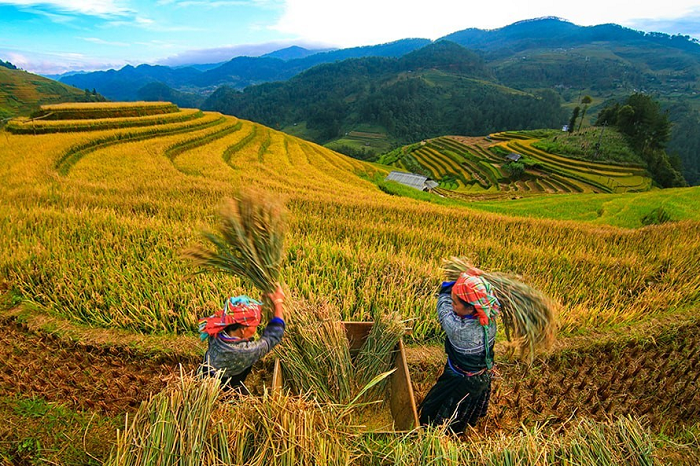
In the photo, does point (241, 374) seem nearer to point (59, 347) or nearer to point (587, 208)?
point (59, 347)

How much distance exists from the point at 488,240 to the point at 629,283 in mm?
2084

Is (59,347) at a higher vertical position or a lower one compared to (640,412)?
higher

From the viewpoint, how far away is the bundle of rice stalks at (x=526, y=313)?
2.33m

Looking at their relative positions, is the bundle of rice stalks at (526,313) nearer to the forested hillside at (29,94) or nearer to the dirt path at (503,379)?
the dirt path at (503,379)

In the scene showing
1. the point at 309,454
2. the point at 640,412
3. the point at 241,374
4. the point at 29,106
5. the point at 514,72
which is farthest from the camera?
the point at 514,72

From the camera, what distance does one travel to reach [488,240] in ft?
19.3

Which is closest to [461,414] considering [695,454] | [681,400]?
[695,454]

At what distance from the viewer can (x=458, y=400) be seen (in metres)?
2.44

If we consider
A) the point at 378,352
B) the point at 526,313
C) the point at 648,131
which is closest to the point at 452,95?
the point at 648,131

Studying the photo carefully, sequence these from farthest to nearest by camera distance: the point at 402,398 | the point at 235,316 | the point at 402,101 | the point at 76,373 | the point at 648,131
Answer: the point at 402,101 < the point at 648,131 < the point at 76,373 < the point at 402,398 < the point at 235,316

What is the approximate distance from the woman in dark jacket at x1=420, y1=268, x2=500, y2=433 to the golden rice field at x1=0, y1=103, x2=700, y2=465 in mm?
313

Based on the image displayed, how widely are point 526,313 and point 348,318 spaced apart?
1.74m

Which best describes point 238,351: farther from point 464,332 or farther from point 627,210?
point 627,210

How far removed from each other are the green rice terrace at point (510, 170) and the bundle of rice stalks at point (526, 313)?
33.2 meters
